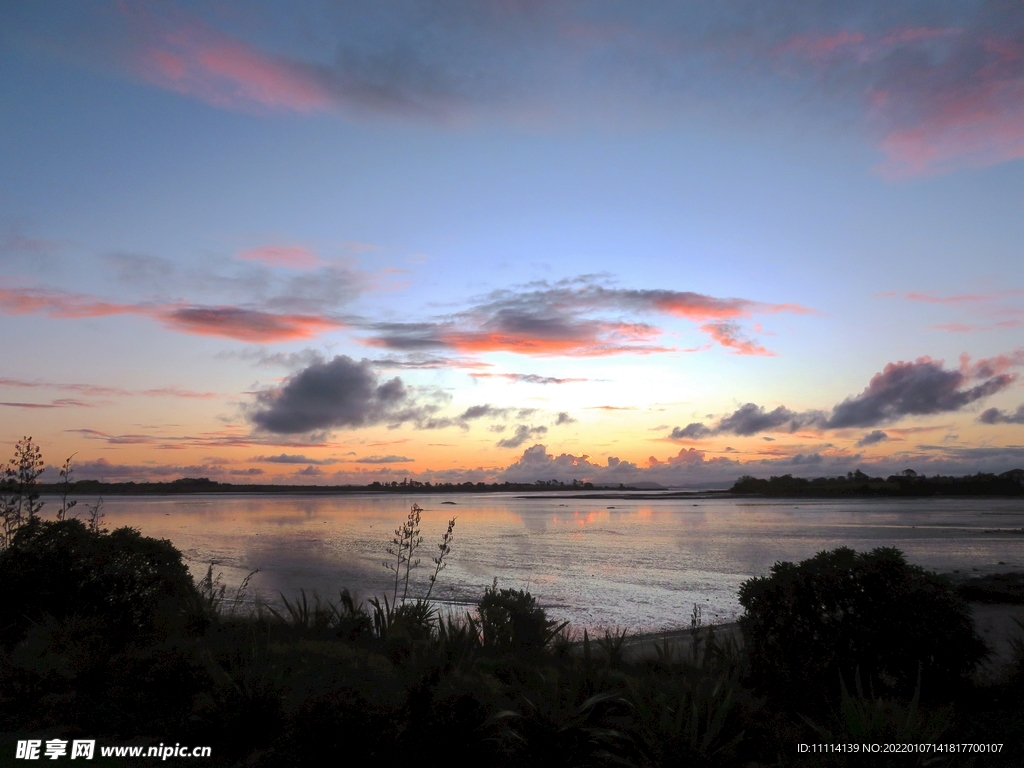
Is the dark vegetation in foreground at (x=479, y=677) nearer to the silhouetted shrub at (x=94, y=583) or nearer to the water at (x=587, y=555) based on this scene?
the silhouetted shrub at (x=94, y=583)

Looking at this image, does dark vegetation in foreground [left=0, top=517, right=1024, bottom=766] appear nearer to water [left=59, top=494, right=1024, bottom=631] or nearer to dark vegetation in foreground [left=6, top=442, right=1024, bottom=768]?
dark vegetation in foreground [left=6, top=442, right=1024, bottom=768]

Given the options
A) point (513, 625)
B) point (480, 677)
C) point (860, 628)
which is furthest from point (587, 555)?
point (480, 677)

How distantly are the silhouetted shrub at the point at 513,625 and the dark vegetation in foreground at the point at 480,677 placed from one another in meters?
0.03

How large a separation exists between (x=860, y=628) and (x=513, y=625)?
4.09 metres

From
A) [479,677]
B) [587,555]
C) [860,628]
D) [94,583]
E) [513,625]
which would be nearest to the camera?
[479,677]

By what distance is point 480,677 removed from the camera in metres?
6.56

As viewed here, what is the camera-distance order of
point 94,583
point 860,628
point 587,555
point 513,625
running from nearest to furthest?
point 860,628
point 513,625
point 94,583
point 587,555

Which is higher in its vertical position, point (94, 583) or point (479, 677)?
point (94, 583)

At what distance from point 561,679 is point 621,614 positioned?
29.4 feet

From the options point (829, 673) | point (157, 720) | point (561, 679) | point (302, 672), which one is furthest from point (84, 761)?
point (829, 673)

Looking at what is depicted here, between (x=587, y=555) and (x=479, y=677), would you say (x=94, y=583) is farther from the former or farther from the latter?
(x=587, y=555)

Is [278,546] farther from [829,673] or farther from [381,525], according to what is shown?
[829,673]

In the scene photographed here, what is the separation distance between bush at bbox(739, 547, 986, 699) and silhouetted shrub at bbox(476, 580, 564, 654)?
2.72m

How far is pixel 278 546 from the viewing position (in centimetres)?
2864
